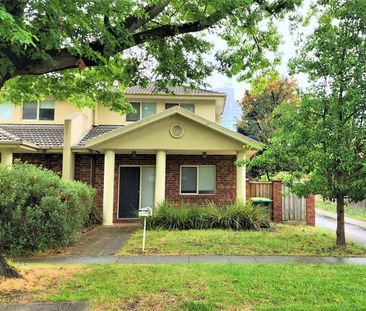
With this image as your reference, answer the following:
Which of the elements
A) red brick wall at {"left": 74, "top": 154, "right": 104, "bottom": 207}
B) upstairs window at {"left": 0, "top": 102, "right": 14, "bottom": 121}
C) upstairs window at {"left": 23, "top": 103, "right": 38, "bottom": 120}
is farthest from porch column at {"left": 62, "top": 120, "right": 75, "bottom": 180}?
upstairs window at {"left": 0, "top": 102, "right": 14, "bottom": 121}

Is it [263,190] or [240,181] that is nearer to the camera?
[240,181]

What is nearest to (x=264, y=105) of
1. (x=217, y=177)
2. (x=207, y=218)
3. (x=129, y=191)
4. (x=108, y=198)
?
(x=217, y=177)

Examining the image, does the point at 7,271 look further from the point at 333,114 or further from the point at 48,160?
the point at 48,160

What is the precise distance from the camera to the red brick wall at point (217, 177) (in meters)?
15.9

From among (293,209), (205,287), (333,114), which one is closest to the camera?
(205,287)

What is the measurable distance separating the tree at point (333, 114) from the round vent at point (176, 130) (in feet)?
17.3

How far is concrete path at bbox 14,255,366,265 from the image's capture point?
26.3 feet

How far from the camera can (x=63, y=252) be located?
9.17 metres

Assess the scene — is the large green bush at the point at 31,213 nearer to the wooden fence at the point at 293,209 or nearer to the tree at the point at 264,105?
the wooden fence at the point at 293,209

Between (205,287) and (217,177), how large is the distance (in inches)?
406

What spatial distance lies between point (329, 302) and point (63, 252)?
6.54m

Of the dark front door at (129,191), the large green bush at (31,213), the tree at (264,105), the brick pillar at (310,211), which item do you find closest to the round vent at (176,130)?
the dark front door at (129,191)

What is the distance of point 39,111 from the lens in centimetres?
1736

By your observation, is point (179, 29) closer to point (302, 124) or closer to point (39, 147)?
point (302, 124)
